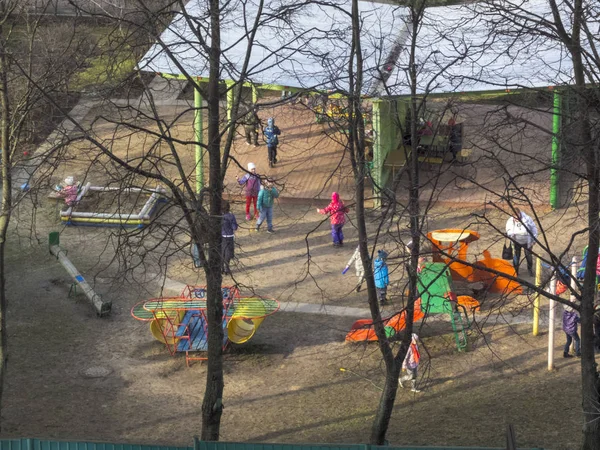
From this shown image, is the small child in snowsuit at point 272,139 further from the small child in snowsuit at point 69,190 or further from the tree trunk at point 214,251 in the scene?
the tree trunk at point 214,251

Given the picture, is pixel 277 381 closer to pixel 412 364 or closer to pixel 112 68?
pixel 412 364

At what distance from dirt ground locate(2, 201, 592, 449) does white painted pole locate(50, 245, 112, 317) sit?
21 centimetres

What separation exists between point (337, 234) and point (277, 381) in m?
5.01

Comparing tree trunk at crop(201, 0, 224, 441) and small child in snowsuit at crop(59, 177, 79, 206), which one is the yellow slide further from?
small child in snowsuit at crop(59, 177, 79, 206)

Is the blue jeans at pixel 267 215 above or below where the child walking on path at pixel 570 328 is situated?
above

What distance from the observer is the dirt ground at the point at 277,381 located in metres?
12.4

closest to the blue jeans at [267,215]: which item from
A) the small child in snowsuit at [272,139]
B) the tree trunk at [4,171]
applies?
the small child in snowsuit at [272,139]

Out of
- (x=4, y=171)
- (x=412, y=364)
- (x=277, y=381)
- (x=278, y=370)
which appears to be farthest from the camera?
(x=278, y=370)

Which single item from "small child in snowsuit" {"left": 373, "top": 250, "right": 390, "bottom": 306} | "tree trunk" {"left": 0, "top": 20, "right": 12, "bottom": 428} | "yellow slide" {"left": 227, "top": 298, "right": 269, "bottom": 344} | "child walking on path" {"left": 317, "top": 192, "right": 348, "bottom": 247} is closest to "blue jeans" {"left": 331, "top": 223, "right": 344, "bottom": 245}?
"child walking on path" {"left": 317, "top": 192, "right": 348, "bottom": 247}

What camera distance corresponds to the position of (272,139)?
67.8 ft

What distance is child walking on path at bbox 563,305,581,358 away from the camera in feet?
43.8

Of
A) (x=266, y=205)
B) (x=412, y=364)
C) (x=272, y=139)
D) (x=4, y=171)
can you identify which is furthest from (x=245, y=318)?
(x=272, y=139)

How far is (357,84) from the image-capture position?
34.5 feet

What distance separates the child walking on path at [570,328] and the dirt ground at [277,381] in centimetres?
21
